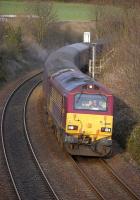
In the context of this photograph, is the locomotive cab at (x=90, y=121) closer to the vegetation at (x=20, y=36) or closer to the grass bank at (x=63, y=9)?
the vegetation at (x=20, y=36)

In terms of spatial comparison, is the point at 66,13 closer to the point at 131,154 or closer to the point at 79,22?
the point at 79,22

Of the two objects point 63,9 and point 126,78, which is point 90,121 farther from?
point 63,9

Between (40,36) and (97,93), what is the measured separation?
38.2m

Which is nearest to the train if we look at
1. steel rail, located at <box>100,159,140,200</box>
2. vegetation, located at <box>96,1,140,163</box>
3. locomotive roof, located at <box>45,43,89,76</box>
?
steel rail, located at <box>100,159,140,200</box>

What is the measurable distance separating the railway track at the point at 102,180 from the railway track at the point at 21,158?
128 centimetres

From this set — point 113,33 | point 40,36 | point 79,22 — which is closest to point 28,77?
point 113,33

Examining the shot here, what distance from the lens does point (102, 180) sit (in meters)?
15.7

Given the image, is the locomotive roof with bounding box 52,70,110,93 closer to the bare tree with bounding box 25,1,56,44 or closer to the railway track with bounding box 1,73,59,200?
the railway track with bounding box 1,73,59,200

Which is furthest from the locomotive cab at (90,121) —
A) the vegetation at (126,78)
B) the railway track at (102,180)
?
the vegetation at (126,78)

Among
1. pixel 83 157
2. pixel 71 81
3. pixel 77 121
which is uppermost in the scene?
pixel 71 81

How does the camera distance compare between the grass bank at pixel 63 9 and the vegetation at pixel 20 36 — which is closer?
the vegetation at pixel 20 36

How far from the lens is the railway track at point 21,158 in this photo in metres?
14.5

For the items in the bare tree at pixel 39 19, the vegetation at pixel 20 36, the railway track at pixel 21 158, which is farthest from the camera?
the bare tree at pixel 39 19

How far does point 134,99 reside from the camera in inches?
931
